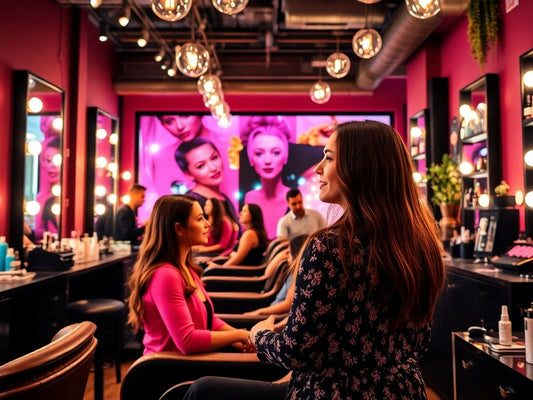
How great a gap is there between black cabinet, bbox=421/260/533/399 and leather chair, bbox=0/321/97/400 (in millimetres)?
2102

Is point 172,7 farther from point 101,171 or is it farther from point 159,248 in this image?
point 101,171

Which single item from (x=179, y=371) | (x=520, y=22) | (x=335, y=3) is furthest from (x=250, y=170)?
(x=179, y=371)

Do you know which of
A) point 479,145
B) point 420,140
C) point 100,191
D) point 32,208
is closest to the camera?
point 32,208

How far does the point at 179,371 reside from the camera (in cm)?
188

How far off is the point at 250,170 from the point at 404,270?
287 inches

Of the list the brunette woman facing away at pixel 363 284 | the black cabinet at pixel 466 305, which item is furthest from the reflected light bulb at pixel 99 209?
the brunette woman facing away at pixel 363 284

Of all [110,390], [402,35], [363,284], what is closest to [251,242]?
[110,390]

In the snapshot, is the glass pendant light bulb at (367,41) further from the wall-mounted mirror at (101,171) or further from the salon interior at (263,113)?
the wall-mounted mirror at (101,171)

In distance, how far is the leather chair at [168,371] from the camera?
1.87 meters

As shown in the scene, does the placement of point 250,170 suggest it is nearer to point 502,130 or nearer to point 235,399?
point 502,130

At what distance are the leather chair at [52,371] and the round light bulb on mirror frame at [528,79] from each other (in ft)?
12.9

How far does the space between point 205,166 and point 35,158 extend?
3.78 meters

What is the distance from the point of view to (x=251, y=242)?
5.11m

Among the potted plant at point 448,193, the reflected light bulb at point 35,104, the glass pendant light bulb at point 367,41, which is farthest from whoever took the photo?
the potted plant at point 448,193
